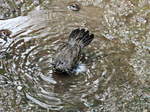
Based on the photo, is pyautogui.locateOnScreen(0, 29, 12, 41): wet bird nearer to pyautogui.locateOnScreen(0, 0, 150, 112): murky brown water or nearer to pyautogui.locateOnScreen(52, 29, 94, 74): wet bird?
pyautogui.locateOnScreen(0, 0, 150, 112): murky brown water

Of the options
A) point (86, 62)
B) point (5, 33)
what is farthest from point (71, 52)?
point (5, 33)

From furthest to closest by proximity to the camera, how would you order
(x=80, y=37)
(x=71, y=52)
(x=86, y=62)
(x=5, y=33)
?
(x=5, y=33) → (x=80, y=37) → (x=86, y=62) → (x=71, y=52)

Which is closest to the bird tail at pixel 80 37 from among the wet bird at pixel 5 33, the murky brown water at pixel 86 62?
the murky brown water at pixel 86 62

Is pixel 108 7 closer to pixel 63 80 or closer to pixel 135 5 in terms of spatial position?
pixel 135 5

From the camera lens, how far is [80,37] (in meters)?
6.40

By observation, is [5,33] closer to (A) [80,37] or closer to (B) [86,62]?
(A) [80,37]

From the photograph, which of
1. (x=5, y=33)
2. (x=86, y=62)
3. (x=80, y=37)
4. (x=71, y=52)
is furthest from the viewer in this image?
(x=5, y=33)

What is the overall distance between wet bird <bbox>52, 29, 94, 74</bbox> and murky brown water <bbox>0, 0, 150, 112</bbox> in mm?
152

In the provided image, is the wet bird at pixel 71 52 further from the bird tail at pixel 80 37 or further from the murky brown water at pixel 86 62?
the murky brown water at pixel 86 62

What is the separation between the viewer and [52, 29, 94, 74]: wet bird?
5.90 m

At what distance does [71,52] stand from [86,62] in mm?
354

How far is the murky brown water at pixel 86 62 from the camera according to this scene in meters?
5.54

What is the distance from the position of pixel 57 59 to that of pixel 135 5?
2.67 meters

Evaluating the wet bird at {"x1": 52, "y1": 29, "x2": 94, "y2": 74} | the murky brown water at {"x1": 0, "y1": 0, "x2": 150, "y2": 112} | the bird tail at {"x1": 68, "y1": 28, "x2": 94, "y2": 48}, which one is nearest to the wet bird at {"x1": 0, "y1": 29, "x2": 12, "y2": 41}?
the murky brown water at {"x1": 0, "y1": 0, "x2": 150, "y2": 112}
